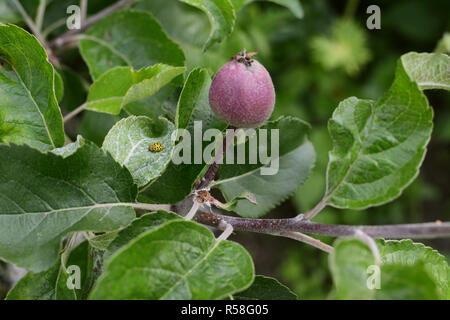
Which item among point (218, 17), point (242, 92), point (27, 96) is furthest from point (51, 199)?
point (218, 17)

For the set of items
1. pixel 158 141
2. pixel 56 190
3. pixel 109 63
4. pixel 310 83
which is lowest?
pixel 56 190

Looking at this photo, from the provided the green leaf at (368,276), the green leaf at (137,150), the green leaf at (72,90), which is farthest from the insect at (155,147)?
the green leaf at (72,90)

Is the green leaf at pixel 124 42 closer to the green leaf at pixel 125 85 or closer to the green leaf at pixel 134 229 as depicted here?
the green leaf at pixel 125 85

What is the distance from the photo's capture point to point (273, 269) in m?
2.32

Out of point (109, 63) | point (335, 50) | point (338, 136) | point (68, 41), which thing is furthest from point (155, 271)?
point (335, 50)

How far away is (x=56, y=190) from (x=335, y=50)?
1539 millimetres

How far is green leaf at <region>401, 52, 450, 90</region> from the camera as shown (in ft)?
2.33

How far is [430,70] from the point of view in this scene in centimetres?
73

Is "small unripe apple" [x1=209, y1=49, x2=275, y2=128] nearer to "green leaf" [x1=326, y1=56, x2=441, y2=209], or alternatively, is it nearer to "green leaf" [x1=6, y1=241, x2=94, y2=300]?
"green leaf" [x1=326, y1=56, x2=441, y2=209]

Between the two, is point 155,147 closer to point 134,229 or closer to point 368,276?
point 134,229

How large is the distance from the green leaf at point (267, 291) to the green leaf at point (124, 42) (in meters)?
0.51

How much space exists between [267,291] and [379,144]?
295mm

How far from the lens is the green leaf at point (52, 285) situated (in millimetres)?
777
